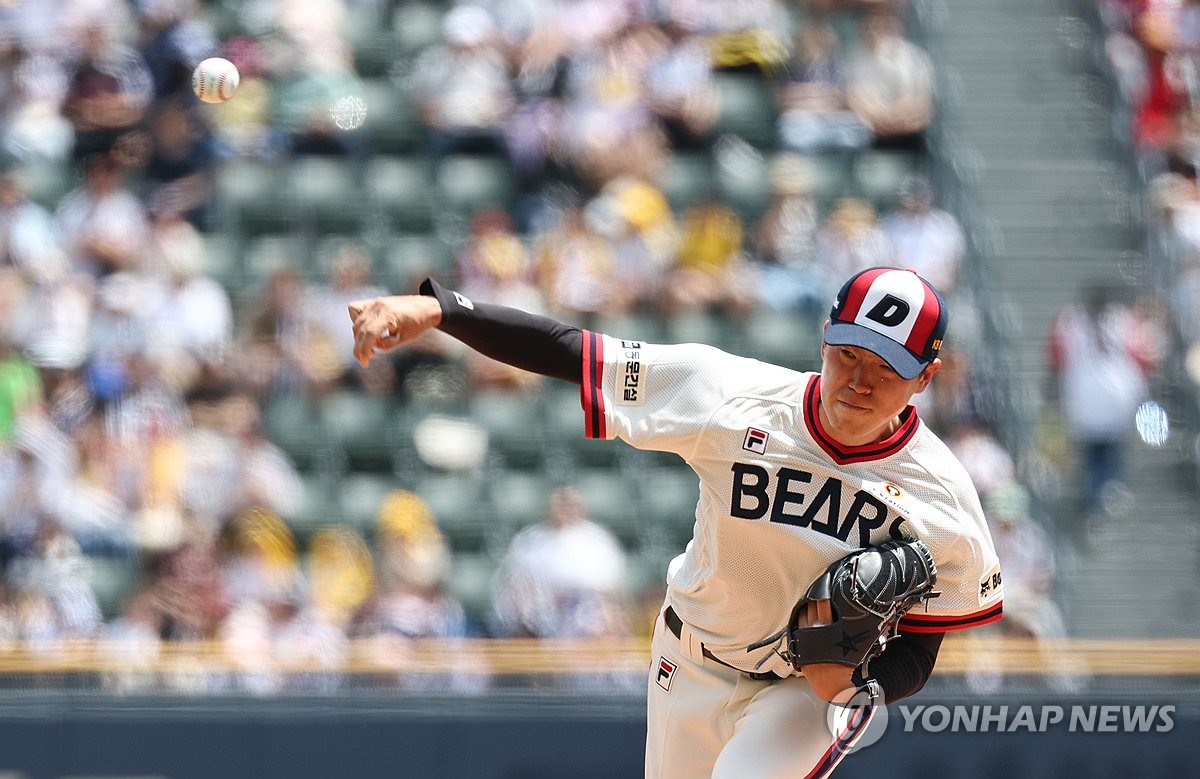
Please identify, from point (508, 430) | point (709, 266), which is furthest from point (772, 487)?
point (709, 266)

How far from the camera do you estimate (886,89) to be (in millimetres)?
10891

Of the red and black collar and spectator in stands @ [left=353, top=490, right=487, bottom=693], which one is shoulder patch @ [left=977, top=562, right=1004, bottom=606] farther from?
spectator in stands @ [left=353, top=490, right=487, bottom=693]

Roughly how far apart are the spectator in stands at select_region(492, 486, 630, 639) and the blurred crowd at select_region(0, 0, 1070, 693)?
0.02 m

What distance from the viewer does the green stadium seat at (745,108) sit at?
10781mm

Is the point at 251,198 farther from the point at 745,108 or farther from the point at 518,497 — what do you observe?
the point at 745,108

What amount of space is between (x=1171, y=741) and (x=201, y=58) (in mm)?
6816

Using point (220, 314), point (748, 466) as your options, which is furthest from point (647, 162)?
point (748, 466)

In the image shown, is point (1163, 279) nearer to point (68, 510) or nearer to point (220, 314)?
point (220, 314)

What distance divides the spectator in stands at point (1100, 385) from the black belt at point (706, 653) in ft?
17.7

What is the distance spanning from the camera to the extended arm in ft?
13.8

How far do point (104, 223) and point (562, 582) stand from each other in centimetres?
351

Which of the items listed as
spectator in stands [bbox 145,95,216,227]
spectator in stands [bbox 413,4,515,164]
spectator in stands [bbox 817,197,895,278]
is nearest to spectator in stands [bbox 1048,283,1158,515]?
spectator in stands [bbox 817,197,895,278]

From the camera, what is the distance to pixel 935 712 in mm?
7148

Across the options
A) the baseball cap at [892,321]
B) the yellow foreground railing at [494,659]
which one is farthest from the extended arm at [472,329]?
the yellow foreground railing at [494,659]
